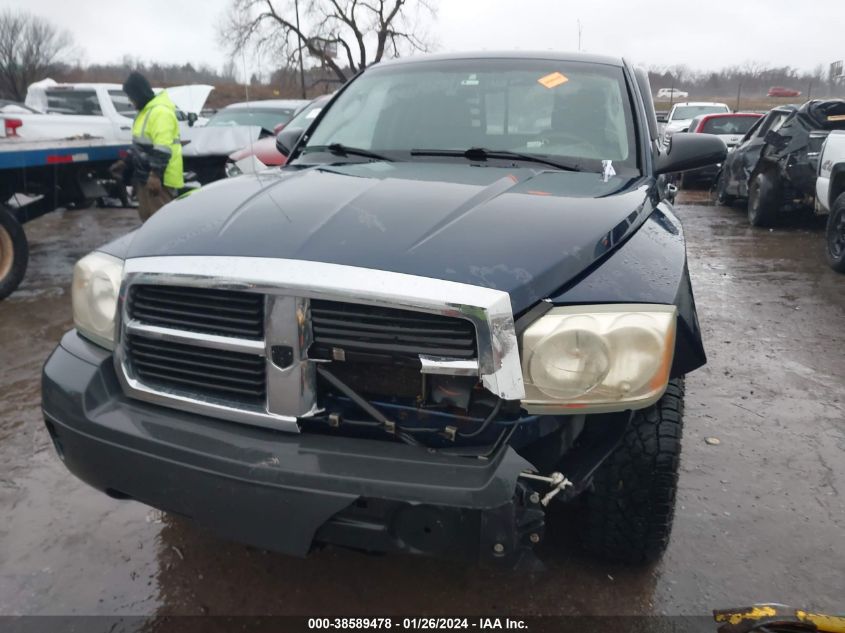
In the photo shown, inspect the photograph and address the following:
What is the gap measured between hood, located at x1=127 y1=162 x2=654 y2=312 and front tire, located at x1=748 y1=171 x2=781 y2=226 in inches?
287

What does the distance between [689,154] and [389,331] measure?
6.35 feet

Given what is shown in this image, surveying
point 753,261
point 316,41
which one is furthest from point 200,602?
point 316,41

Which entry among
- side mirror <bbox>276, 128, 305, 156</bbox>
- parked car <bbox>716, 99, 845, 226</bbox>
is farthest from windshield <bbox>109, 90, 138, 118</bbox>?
parked car <bbox>716, 99, 845, 226</bbox>

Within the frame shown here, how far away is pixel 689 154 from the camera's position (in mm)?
2984

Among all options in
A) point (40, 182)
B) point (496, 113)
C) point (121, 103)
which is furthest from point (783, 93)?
point (496, 113)

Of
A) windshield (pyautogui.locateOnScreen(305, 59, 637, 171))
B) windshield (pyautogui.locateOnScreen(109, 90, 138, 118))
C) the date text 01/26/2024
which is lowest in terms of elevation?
the date text 01/26/2024

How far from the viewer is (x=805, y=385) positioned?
391 cm

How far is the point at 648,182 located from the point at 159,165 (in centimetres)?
516

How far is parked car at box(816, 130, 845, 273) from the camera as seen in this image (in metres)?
6.46

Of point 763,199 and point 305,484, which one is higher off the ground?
point 305,484

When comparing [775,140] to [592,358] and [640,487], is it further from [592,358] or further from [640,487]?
[592,358]

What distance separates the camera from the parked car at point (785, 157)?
26.8 feet

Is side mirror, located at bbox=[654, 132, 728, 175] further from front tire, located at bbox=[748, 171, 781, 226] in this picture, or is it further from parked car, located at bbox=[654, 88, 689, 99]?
parked car, located at bbox=[654, 88, 689, 99]

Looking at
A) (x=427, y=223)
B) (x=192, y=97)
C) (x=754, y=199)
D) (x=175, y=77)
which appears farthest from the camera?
(x=175, y=77)
